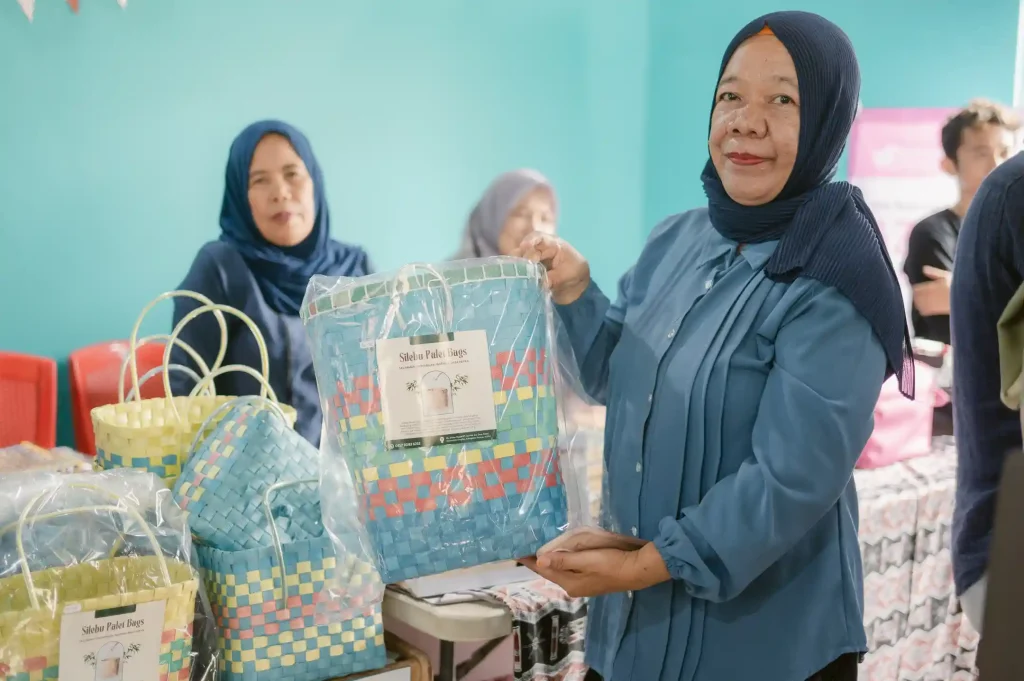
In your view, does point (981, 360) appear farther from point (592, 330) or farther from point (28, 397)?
point (28, 397)

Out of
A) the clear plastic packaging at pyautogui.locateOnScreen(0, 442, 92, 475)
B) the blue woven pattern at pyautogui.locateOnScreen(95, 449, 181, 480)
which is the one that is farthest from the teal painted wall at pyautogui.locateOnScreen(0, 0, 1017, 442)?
the blue woven pattern at pyautogui.locateOnScreen(95, 449, 181, 480)

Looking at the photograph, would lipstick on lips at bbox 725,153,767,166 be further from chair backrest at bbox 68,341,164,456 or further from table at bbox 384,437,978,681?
chair backrest at bbox 68,341,164,456

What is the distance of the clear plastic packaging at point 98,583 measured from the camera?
1.08 meters

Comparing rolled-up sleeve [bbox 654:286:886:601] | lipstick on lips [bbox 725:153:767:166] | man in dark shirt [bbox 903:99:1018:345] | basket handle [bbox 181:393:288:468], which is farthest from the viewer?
man in dark shirt [bbox 903:99:1018:345]

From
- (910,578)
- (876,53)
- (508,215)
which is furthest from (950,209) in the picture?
(508,215)

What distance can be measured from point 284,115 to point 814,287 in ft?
7.55

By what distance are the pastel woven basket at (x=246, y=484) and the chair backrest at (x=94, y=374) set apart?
4.84ft

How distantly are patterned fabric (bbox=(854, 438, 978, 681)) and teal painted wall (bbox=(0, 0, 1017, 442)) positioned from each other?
5.00 feet

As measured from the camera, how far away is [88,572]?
46.6 inches

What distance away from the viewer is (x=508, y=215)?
3350 millimetres

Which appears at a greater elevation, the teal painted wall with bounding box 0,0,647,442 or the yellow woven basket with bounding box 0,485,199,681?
the teal painted wall with bounding box 0,0,647,442

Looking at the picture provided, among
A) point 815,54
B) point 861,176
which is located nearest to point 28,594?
point 815,54

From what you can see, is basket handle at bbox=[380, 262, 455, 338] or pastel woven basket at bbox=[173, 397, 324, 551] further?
pastel woven basket at bbox=[173, 397, 324, 551]

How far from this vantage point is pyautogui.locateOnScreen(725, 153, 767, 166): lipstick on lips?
113 centimetres
